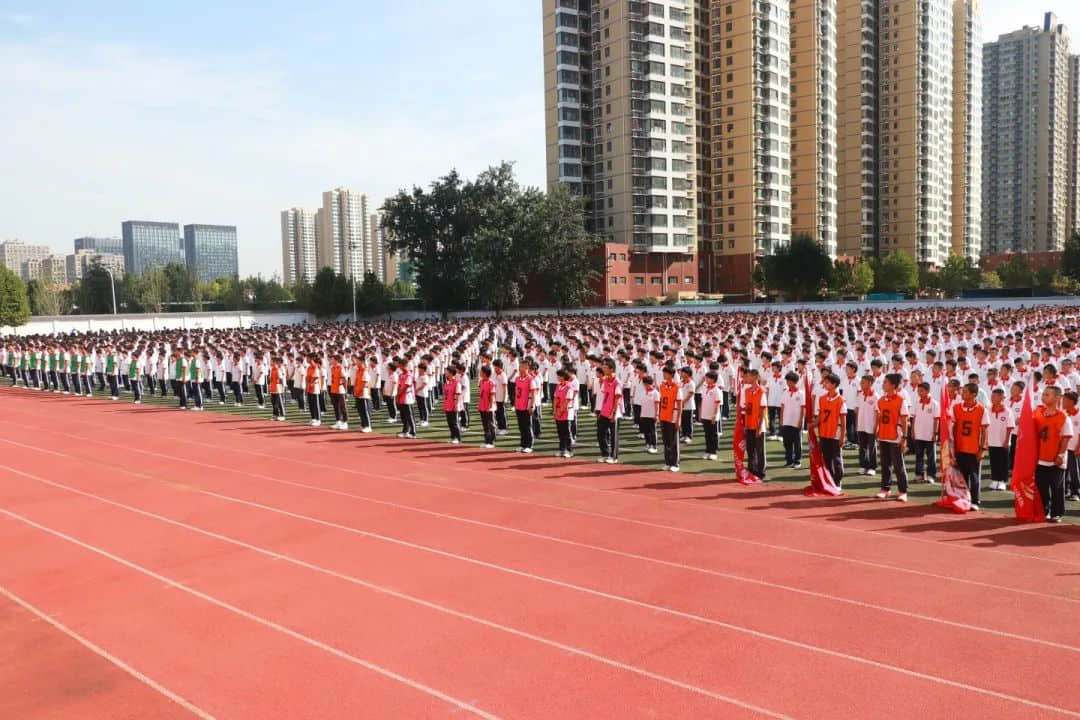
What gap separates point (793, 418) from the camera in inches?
468

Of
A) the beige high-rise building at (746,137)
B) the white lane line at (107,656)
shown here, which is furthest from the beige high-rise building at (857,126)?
the white lane line at (107,656)

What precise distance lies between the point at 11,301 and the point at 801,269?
51107 mm

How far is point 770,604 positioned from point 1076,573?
2896 millimetres

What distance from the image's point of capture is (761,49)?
71312 mm

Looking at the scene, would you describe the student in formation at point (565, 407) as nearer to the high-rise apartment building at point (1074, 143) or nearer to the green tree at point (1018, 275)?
the green tree at point (1018, 275)

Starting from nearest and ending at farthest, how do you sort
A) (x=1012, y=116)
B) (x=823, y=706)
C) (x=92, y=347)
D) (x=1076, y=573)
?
(x=823, y=706) → (x=1076, y=573) → (x=92, y=347) → (x=1012, y=116)

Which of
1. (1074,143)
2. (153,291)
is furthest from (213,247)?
(1074,143)

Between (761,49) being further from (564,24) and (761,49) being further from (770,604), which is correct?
(770,604)

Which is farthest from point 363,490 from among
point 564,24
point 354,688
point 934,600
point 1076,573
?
point 564,24

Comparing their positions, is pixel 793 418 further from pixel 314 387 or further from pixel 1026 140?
pixel 1026 140

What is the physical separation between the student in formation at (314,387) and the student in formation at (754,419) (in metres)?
9.97

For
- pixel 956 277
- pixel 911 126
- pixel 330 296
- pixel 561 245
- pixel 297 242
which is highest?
pixel 911 126

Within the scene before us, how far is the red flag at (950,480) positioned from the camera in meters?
9.16

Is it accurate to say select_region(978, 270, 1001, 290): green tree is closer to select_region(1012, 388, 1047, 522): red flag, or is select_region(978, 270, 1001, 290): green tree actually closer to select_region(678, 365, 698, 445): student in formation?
select_region(678, 365, 698, 445): student in formation
